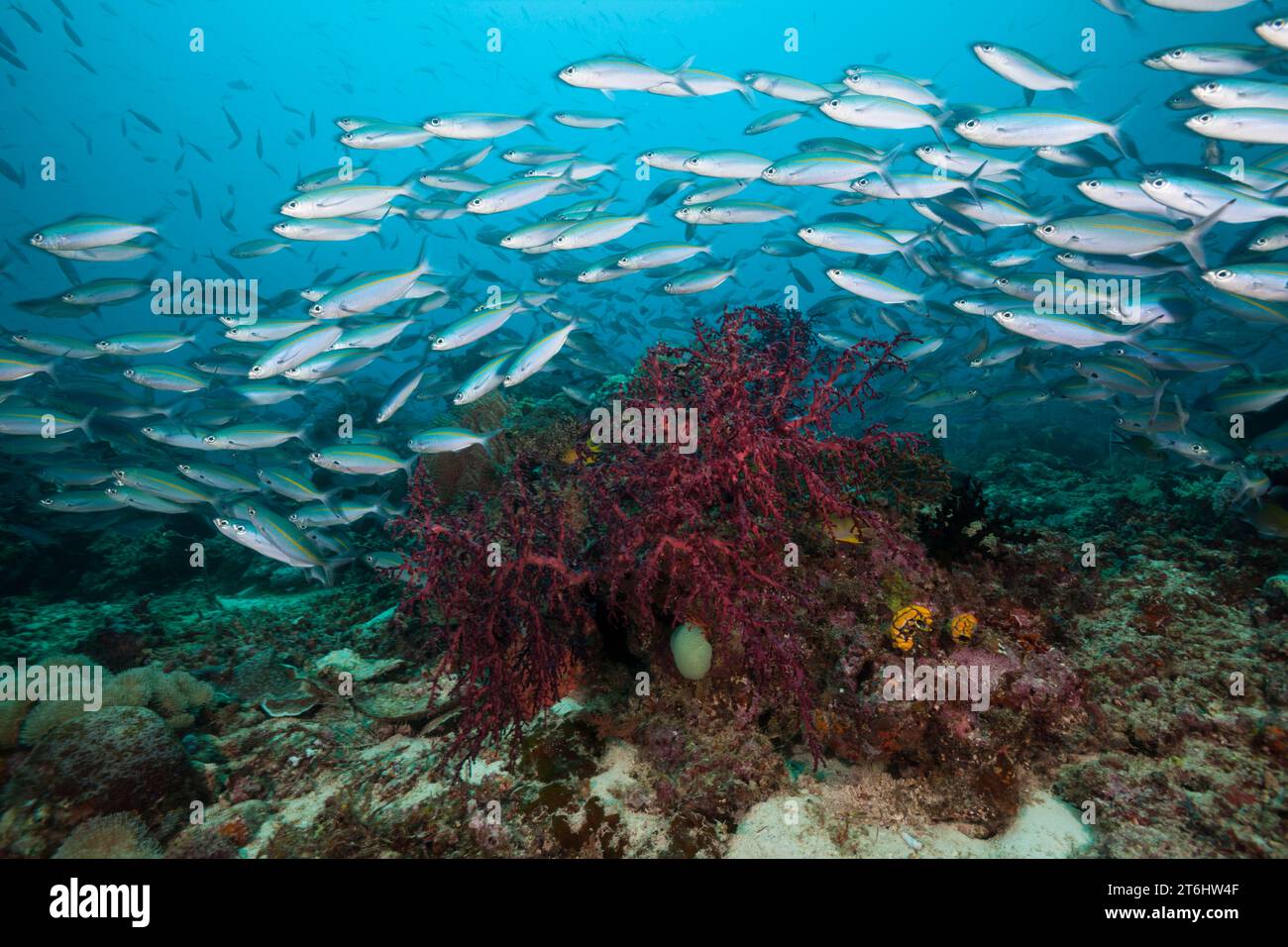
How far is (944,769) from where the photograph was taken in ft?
10.3

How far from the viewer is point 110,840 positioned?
3.02 metres

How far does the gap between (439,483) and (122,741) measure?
14.0 ft

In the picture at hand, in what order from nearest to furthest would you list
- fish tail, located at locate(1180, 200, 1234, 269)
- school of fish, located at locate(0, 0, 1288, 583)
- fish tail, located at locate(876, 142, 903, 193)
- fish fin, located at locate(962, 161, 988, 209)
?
fish tail, located at locate(1180, 200, 1234, 269)
school of fish, located at locate(0, 0, 1288, 583)
fish tail, located at locate(876, 142, 903, 193)
fish fin, located at locate(962, 161, 988, 209)

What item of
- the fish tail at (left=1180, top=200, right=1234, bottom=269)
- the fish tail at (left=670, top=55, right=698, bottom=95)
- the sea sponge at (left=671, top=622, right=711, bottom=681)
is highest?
the fish tail at (left=670, top=55, right=698, bottom=95)

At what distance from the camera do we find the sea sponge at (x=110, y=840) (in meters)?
2.96

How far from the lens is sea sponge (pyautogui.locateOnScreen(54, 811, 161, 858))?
9.73 feet

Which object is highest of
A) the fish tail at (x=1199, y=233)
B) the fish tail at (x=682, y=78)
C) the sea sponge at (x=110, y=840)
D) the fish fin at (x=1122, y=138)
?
the fish tail at (x=682, y=78)

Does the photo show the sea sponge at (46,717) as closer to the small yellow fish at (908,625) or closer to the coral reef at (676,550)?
the coral reef at (676,550)

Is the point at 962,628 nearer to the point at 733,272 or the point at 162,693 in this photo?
the point at 162,693

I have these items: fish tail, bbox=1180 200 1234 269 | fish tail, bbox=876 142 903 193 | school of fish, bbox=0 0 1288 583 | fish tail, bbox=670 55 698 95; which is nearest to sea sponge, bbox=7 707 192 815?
school of fish, bbox=0 0 1288 583

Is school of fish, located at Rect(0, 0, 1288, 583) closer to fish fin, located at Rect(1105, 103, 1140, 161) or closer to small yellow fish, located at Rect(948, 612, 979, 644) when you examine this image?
fish fin, located at Rect(1105, 103, 1140, 161)

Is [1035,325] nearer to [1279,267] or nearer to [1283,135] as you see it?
[1279,267]

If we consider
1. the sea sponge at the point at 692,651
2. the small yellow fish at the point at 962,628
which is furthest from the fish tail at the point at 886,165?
the sea sponge at the point at 692,651

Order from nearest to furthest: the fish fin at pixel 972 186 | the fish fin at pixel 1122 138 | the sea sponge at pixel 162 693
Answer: the sea sponge at pixel 162 693 < the fish fin at pixel 1122 138 < the fish fin at pixel 972 186
